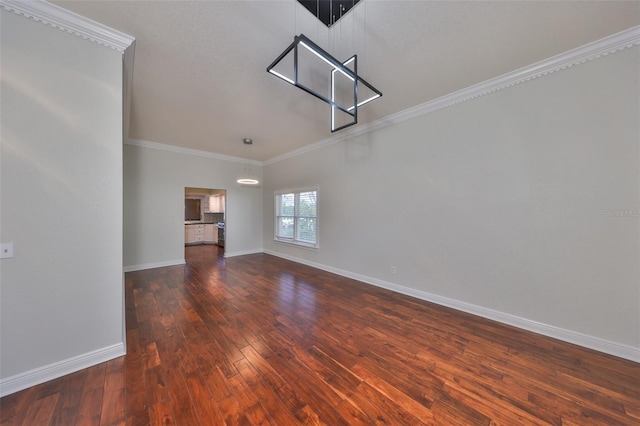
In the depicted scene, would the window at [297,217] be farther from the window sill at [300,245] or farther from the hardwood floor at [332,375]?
the hardwood floor at [332,375]

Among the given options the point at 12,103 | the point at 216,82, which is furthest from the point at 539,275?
the point at 12,103

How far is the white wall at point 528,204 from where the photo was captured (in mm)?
2104

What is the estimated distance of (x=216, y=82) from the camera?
9.08ft

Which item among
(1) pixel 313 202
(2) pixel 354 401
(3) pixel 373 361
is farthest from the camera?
(1) pixel 313 202

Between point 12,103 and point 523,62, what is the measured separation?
4.72m

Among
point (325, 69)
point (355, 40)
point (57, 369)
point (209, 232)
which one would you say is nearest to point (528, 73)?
point (355, 40)

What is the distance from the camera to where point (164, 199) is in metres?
5.35

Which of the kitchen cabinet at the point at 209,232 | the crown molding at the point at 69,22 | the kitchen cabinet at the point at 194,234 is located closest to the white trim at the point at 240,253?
the kitchen cabinet at the point at 209,232

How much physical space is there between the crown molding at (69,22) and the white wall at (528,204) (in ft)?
11.7

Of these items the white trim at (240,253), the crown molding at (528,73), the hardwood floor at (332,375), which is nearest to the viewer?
the hardwood floor at (332,375)

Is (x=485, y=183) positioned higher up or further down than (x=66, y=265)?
higher up

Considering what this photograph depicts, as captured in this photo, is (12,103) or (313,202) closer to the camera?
(12,103)

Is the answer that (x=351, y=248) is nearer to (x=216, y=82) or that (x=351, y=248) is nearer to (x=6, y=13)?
(x=216, y=82)

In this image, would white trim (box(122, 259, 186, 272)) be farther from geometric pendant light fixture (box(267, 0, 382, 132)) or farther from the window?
geometric pendant light fixture (box(267, 0, 382, 132))
